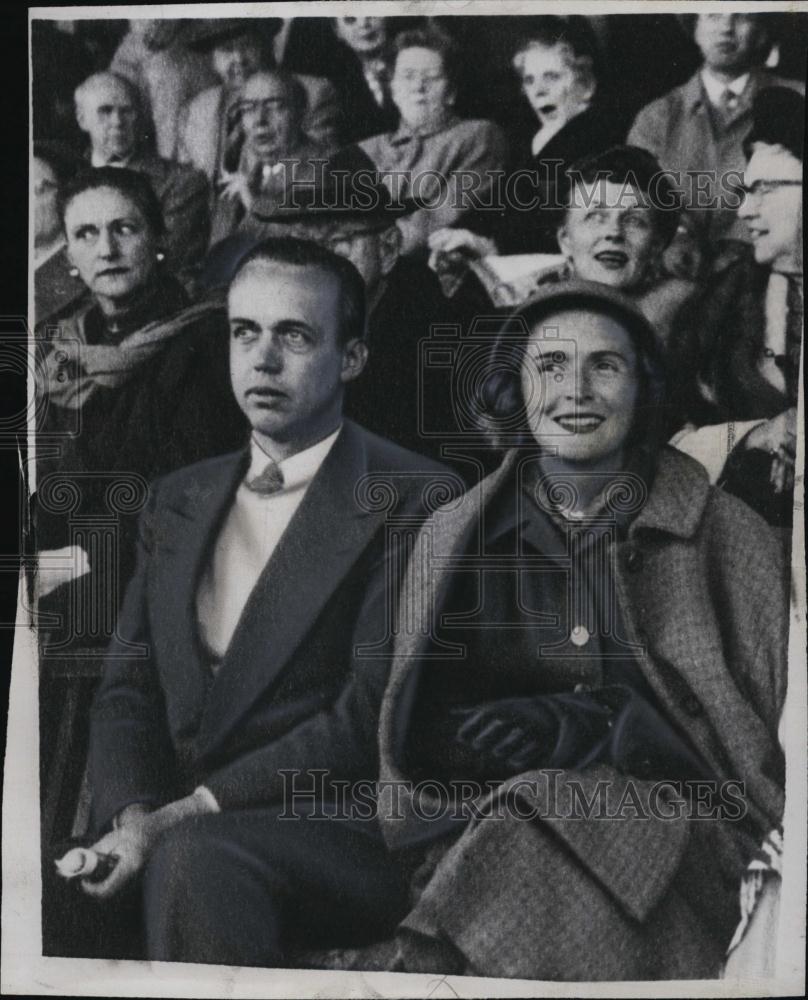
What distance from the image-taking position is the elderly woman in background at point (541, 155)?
1564 mm

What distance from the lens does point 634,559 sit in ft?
5.13

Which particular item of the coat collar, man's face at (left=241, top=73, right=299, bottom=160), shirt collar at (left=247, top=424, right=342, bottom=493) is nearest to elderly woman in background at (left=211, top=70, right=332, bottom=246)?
man's face at (left=241, top=73, right=299, bottom=160)

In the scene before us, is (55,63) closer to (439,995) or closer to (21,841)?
(21,841)

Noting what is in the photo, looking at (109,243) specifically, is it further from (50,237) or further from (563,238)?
(563,238)

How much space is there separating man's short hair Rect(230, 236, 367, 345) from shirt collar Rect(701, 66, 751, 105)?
551 millimetres

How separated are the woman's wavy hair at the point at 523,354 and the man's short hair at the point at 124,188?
0.52 metres

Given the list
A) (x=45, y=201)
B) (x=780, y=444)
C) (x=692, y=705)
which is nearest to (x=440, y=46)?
(x=45, y=201)

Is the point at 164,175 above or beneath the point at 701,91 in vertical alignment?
beneath

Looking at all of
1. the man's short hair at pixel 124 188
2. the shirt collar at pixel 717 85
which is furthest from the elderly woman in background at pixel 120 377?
the shirt collar at pixel 717 85

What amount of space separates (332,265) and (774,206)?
624 mm

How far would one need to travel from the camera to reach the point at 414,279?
1566 millimetres

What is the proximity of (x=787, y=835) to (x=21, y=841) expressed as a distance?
1086 mm

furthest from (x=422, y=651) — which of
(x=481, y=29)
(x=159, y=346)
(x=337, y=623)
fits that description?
(x=481, y=29)

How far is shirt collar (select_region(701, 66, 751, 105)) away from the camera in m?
1.57
